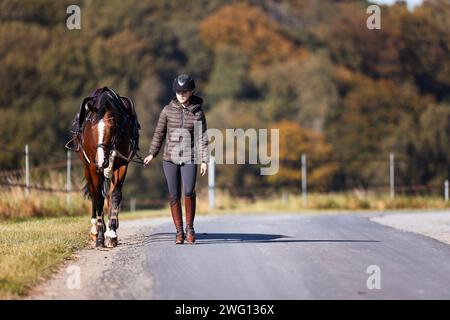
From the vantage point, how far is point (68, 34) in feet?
242

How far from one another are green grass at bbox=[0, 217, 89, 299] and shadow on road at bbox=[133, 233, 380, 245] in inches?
42.7

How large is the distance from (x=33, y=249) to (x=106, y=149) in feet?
6.73

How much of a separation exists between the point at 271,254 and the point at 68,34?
61.5m

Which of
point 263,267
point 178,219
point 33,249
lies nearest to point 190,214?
point 178,219

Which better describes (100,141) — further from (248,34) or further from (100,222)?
(248,34)

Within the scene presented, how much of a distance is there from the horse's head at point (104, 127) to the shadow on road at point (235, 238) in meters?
1.53

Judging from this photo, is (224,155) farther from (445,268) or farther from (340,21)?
(445,268)

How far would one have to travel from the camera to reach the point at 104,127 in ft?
50.1

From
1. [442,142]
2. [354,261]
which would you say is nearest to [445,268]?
[354,261]

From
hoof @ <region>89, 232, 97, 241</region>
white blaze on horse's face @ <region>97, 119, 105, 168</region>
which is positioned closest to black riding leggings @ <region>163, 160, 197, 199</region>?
white blaze on horse's face @ <region>97, 119, 105, 168</region>

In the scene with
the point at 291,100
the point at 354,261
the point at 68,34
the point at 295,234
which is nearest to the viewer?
the point at 354,261

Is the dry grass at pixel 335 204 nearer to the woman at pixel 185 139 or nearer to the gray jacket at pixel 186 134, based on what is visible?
the woman at pixel 185 139

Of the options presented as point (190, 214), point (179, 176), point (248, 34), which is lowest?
point (190, 214)
